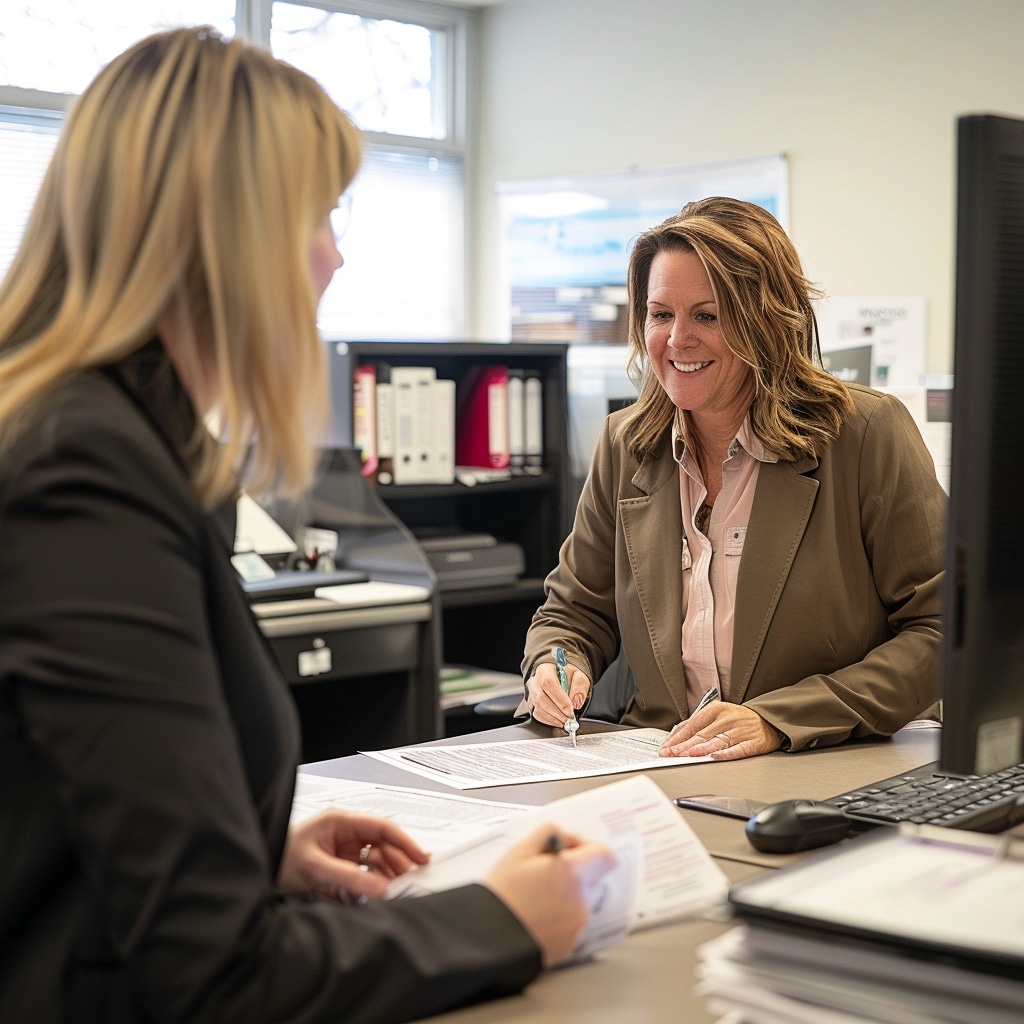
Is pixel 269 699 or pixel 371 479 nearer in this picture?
pixel 269 699

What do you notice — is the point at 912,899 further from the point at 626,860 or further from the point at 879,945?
the point at 626,860

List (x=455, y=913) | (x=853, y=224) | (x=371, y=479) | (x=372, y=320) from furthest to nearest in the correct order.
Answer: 1. (x=372, y=320)
2. (x=853, y=224)
3. (x=371, y=479)
4. (x=455, y=913)

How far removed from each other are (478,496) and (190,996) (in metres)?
3.46

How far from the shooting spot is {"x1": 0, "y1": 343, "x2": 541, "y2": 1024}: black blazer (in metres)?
0.76

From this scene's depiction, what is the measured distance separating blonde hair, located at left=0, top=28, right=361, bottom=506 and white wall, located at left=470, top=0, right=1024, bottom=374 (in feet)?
10.7

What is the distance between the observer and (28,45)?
4.20 metres

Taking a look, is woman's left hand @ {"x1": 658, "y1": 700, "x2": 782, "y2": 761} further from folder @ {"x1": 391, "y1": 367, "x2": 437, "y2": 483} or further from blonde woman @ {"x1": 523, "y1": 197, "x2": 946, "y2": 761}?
folder @ {"x1": 391, "y1": 367, "x2": 437, "y2": 483}

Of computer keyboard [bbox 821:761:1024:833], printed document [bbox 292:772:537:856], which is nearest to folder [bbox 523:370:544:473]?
printed document [bbox 292:772:537:856]

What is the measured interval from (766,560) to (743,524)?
0.11 m

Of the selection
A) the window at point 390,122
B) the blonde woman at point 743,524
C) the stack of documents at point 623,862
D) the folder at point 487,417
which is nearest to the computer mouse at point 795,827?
the stack of documents at point 623,862

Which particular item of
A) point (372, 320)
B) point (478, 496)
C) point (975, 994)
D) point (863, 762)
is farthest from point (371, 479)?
point (975, 994)

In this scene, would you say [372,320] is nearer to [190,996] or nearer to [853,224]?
[853,224]

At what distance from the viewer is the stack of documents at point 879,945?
0.75 meters

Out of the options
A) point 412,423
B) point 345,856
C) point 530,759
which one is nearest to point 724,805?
point 530,759
